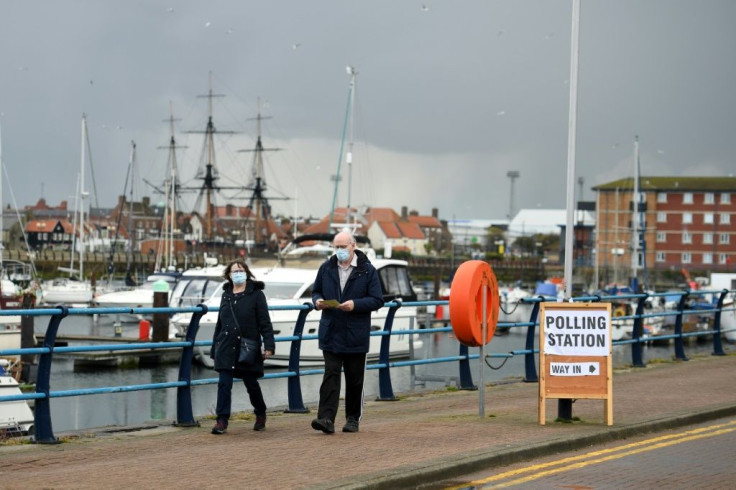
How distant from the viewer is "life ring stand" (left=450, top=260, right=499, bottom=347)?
12.8 metres

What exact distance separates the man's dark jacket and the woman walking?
0.59 meters

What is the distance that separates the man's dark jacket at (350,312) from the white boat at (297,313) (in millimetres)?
17735

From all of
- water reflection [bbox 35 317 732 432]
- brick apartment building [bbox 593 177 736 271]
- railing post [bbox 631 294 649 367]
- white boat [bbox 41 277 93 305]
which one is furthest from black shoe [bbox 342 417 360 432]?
brick apartment building [bbox 593 177 736 271]

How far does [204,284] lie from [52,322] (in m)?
27.6

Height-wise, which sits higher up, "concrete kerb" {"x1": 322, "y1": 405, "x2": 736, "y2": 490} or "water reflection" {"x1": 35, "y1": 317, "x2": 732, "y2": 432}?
"concrete kerb" {"x1": 322, "y1": 405, "x2": 736, "y2": 490}

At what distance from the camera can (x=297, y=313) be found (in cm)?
3241

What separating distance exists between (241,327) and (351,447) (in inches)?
71.4

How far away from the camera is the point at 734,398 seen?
640 inches

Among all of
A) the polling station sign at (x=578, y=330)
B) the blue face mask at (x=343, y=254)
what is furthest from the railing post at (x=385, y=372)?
the blue face mask at (x=343, y=254)

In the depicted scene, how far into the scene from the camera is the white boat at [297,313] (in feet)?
104

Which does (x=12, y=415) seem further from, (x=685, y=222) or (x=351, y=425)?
(x=685, y=222)

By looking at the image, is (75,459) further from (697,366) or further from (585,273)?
(585,273)

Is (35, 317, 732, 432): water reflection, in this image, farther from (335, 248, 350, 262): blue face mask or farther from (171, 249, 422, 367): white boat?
(335, 248, 350, 262): blue face mask

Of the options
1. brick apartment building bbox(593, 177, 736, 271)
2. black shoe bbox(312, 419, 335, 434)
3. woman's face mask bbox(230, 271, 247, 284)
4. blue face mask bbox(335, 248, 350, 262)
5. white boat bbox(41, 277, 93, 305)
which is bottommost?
white boat bbox(41, 277, 93, 305)
